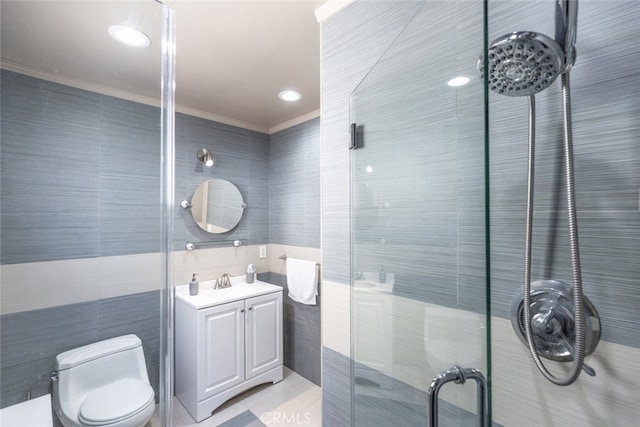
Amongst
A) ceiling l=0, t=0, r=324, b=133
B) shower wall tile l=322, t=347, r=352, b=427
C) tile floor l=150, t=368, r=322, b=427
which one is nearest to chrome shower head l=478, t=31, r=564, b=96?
ceiling l=0, t=0, r=324, b=133

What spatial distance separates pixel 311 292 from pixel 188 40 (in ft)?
6.22

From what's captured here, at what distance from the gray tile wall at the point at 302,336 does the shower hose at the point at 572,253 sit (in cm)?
166

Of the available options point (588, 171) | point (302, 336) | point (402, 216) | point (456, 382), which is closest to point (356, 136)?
point (402, 216)

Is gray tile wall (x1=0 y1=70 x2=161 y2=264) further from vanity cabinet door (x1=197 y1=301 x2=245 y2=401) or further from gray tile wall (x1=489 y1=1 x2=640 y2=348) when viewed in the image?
gray tile wall (x1=489 y1=1 x2=640 y2=348)

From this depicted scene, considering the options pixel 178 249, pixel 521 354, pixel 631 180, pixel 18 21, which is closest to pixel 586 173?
pixel 631 180

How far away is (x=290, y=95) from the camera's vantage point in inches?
75.6

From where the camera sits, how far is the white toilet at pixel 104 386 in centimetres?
115

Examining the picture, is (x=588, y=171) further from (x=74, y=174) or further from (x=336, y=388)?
(x=74, y=174)

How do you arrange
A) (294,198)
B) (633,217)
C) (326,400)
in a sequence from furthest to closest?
1. (294,198)
2. (326,400)
3. (633,217)

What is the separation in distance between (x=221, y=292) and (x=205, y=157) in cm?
119

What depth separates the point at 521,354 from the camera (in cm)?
65

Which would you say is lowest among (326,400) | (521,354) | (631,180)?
(326,400)

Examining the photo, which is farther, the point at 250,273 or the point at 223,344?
the point at 250,273

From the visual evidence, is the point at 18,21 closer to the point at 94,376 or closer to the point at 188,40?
the point at 188,40
